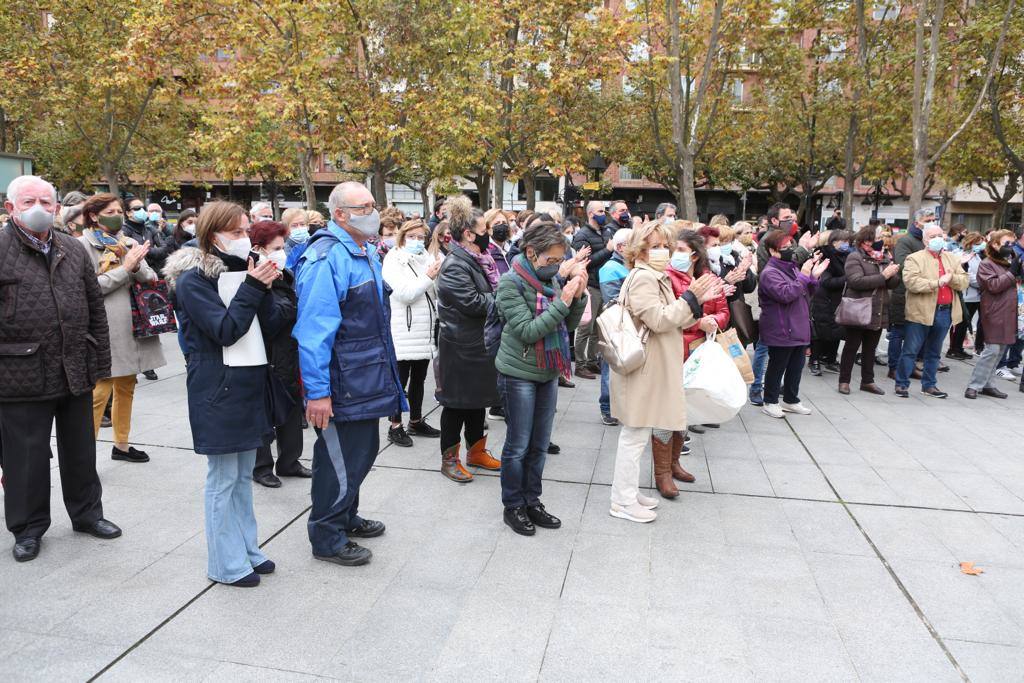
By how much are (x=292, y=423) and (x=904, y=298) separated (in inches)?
282

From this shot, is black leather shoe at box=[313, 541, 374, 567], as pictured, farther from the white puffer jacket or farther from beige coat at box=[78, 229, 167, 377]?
beige coat at box=[78, 229, 167, 377]

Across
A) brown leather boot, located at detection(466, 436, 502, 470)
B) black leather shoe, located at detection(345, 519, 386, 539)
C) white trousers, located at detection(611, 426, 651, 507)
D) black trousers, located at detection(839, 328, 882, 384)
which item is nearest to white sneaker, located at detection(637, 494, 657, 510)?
white trousers, located at detection(611, 426, 651, 507)

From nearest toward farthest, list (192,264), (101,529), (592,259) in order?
(192,264), (101,529), (592,259)

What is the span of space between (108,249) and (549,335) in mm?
3389

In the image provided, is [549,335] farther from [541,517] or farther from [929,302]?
[929,302]

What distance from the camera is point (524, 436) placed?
4152 millimetres

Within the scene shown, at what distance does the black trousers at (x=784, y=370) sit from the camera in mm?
7285

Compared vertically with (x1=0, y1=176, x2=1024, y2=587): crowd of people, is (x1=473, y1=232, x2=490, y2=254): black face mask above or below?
above

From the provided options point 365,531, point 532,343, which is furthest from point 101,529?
point 532,343

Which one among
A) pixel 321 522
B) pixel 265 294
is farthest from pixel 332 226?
pixel 321 522

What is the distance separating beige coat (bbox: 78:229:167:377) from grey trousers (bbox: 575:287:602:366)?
4614 mm

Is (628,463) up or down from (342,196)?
down

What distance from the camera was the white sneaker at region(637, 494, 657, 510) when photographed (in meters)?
4.67

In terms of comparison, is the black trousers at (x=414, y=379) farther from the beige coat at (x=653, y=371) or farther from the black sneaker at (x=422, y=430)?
the beige coat at (x=653, y=371)
